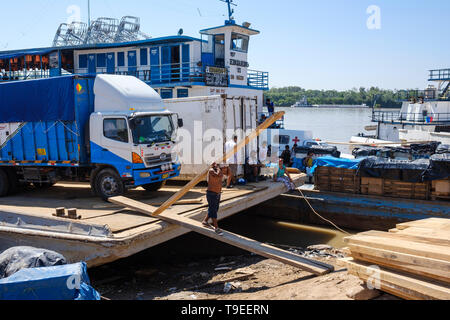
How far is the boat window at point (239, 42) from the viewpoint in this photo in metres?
23.6

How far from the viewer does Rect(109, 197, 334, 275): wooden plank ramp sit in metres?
7.88

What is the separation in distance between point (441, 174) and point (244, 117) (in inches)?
242

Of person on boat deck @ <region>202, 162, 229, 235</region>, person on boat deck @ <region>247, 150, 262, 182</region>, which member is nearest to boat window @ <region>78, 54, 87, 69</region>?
person on boat deck @ <region>247, 150, 262, 182</region>

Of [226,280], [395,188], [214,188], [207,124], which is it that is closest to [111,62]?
[207,124]

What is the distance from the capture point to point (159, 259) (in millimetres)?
10695

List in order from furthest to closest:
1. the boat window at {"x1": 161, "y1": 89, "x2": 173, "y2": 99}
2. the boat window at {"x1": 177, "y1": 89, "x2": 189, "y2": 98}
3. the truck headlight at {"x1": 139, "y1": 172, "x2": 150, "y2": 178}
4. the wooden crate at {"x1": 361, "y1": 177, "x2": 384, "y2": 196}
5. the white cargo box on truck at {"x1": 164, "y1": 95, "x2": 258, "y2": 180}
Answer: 1. the boat window at {"x1": 161, "y1": 89, "x2": 173, "y2": 99}
2. the boat window at {"x1": 177, "y1": 89, "x2": 189, "y2": 98}
3. the wooden crate at {"x1": 361, "y1": 177, "x2": 384, "y2": 196}
4. the white cargo box on truck at {"x1": 164, "y1": 95, "x2": 258, "y2": 180}
5. the truck headlight at {"x1": 139, "y1": 172, "x2": 150, "y2": 178}

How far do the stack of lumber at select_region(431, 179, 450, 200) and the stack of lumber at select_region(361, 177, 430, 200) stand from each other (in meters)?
0.16

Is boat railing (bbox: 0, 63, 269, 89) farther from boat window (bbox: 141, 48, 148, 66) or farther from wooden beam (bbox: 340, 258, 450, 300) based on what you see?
wooden beam (bbox: 340, 258, 450, 300)

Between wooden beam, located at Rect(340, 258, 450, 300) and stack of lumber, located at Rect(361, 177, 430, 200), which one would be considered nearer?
wooden beam, located at Rect(340, 258, 450, 300)

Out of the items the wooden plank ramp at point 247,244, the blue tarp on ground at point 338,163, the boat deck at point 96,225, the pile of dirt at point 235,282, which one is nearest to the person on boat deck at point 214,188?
the wooden plank ramp at point 247,244

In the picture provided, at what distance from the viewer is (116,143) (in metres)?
10.1

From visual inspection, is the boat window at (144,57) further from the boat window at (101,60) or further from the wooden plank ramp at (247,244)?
the wooden plank ramp at (247,244)

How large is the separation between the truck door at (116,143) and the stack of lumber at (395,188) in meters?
8.08
